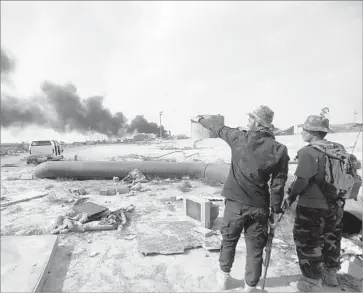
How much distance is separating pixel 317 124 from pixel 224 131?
1015mm

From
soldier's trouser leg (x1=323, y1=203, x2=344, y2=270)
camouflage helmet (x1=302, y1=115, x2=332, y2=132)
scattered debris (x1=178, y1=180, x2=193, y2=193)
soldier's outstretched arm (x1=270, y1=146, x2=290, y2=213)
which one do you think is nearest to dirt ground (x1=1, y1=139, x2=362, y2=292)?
soldier's trouser leg (x1=323, y1=203, x2=344, y2=270)

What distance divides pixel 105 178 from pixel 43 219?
414 centimetres

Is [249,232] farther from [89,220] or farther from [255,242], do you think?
[89,220]

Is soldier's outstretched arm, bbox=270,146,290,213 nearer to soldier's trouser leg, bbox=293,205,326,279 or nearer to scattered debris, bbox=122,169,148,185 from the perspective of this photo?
soldier's trouser leg, bbox=293,205,326,279

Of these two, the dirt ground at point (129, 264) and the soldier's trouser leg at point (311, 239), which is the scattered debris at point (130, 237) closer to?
the dirt ground at point (129, 264)

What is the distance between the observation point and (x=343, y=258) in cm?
337

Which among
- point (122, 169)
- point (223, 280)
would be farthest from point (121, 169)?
point (223, 280)

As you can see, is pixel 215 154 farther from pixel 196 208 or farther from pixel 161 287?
pixel 161 287

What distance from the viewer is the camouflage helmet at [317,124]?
2.65 metres

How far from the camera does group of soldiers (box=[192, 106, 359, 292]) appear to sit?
2.41m

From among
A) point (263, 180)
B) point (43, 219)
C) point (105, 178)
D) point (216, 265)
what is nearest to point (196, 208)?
point (216, 265)

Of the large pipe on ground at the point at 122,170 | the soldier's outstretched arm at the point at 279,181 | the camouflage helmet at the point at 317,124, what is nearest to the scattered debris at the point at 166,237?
the soldier's outstretched arm at the point at 279,181

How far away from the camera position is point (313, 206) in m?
2.61

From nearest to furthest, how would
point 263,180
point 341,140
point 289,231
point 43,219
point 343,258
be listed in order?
1. point 263,180
2. point 343,258
3. point 43,219
4. point 289,231
5. point 341,140
